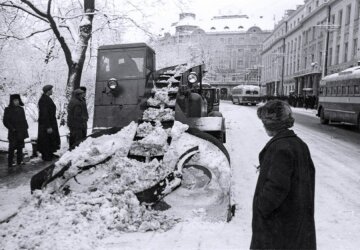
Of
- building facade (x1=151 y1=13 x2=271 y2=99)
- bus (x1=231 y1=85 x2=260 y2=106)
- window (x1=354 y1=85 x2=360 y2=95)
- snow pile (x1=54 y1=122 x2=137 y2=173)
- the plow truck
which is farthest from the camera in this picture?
building facade (x1=151 y1=13 x2=271 y2=99)

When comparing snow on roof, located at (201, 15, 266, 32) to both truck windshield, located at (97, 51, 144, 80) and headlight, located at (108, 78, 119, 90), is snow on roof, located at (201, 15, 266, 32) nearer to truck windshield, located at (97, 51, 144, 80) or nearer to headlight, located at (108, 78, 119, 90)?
truck windshield, located at (97, 51, 144, 80)

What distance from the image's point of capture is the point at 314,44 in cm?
5150

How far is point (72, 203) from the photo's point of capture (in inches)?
213

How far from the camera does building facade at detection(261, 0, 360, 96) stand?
128 ft

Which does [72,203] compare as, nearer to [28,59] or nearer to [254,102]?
[28,59]

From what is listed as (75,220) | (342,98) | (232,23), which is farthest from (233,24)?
(75,220)

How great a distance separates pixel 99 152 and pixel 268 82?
260ft

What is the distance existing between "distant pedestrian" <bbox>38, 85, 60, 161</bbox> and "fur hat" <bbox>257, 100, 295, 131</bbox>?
7.76 m

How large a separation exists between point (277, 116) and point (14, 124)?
312 inches

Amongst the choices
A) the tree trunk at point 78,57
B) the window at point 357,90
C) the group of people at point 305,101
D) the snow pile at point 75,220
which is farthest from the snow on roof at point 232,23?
the snow pile at point 75,220

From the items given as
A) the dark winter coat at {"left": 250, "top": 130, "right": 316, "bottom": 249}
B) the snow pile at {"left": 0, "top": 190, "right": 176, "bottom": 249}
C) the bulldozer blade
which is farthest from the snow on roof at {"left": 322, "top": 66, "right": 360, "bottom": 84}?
the dark winter coat at {"left": 250, "top": 130, "right": 316, "bottom": 249}

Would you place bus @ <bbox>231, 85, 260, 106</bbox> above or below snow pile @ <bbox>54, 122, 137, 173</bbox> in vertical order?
above

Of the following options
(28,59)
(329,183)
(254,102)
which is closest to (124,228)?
(329,183)

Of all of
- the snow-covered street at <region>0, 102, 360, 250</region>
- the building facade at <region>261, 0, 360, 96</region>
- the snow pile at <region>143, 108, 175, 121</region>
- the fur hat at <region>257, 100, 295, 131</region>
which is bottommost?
the snow-covered street at <region>0, 102, 360, 250</region>
